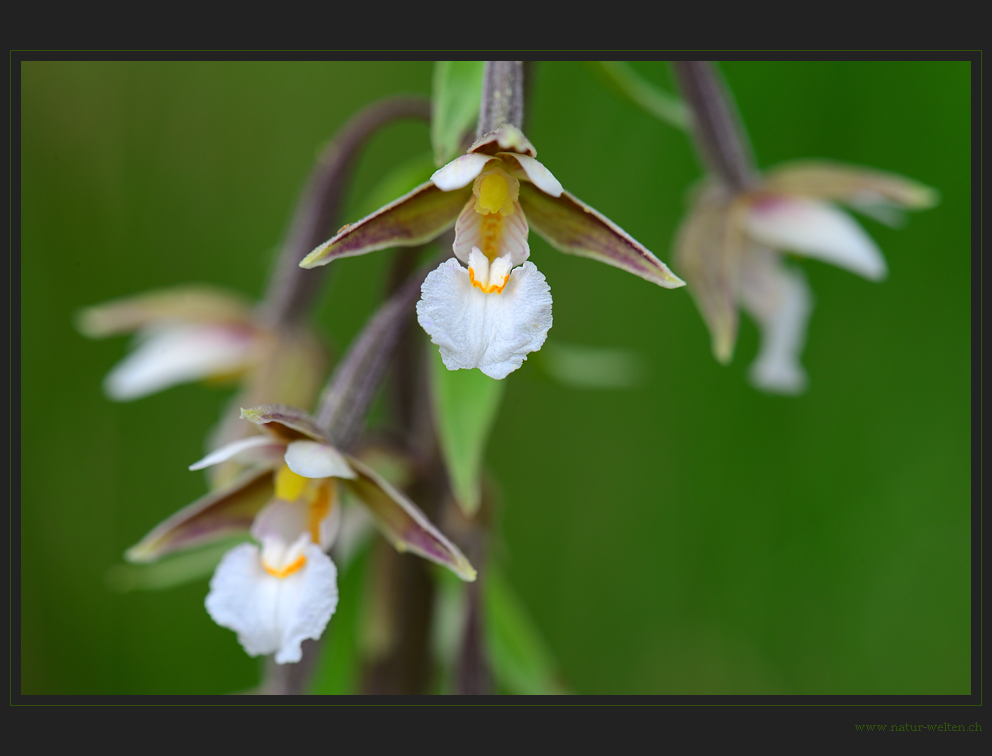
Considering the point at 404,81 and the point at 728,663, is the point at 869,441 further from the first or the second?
the point at 404,81

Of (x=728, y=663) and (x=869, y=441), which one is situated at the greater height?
(x=869, y=441)

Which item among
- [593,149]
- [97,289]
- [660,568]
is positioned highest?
[593,149]

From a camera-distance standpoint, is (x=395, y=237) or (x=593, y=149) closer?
(x=395, y=237)

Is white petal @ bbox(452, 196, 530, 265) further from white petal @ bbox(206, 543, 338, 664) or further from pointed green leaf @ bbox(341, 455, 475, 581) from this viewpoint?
white petal @ bbox(206, 543, 338, 664)

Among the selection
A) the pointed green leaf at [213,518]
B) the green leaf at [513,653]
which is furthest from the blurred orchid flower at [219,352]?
the green leaf at [513,653]

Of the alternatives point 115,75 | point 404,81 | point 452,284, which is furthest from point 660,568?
point 115,75

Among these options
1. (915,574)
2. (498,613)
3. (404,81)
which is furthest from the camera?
(404,81)
